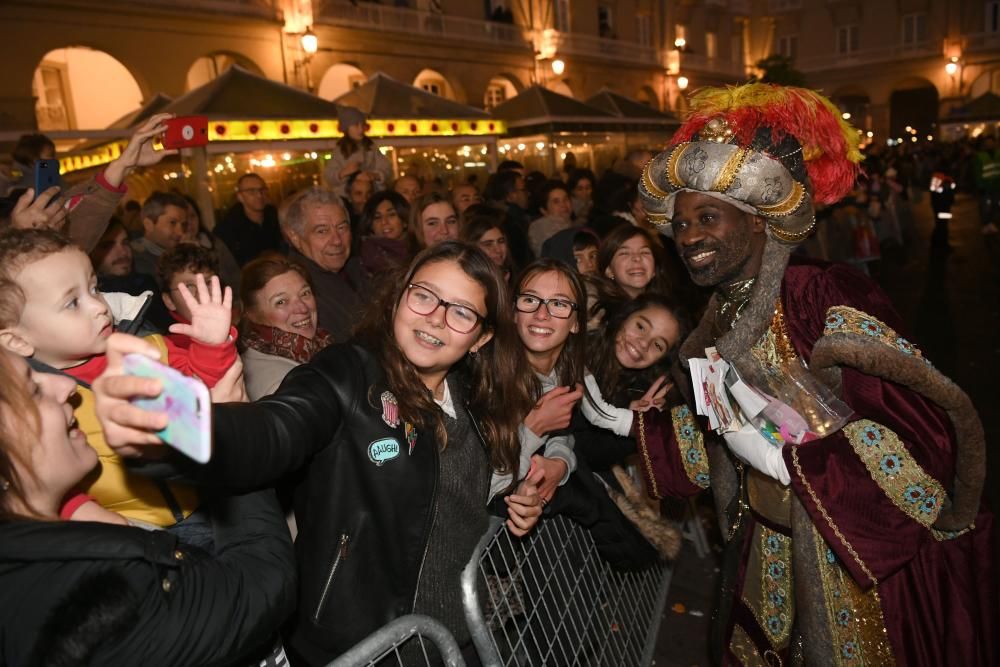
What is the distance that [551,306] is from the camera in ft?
9.09

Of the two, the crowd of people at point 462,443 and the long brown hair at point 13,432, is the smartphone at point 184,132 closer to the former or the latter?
the crowd of people at point 462,443

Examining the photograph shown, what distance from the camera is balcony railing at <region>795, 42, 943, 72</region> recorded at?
109 ft

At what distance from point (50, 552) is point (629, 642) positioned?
2263 millimetres

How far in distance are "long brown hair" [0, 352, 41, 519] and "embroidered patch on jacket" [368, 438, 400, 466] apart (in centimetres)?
74

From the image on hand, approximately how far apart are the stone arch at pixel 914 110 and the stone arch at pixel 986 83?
16.0 feet

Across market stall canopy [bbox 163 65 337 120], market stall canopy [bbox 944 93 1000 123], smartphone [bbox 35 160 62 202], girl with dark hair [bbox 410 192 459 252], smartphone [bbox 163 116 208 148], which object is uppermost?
market stall canopy [bbox 944 93 1000 123]

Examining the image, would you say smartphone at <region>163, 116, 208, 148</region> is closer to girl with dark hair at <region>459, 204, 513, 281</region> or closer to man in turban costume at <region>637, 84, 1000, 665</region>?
girl with dark hair at <region>459, 204, 513, 281</region>

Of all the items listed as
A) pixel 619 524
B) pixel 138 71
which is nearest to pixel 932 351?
pixel 619 524

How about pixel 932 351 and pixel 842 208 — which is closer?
pixel 932 351

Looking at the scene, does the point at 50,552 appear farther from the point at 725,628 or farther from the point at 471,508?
the point at 725,628

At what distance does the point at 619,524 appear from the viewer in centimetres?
252

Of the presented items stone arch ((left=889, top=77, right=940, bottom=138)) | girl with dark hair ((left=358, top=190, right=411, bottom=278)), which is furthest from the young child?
stone arch ((left=889, top=77, right=940, bottom=138))

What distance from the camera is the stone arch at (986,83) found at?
3209cm

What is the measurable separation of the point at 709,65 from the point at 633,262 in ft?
108
